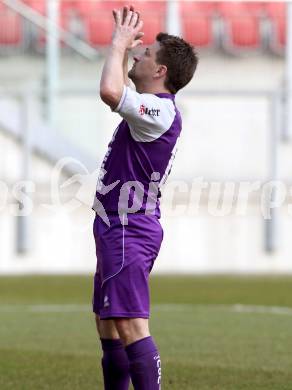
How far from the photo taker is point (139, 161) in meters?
5.55

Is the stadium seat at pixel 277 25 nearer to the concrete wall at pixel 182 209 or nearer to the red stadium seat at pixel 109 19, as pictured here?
the concrete wall at pixel 182 209

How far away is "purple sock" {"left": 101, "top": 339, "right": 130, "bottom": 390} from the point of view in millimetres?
5758

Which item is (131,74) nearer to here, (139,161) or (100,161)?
→ (139,161)

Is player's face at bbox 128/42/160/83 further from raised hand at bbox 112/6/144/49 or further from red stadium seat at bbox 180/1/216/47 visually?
red stadium seat at bbox 180/1/216/47

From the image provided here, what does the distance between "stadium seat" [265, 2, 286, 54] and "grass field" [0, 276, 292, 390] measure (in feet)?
17.1

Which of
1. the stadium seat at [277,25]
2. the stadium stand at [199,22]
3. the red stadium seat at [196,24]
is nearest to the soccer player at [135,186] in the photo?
the stadium stand at [199,22]

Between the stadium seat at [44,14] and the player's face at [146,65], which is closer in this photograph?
the player's face at [146,65]

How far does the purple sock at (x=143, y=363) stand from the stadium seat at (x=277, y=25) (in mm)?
14060

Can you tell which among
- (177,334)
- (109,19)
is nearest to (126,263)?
(177,334)

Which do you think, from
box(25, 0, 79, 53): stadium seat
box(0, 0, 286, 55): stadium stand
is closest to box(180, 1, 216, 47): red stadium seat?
box(0, 0, 286, 55): stadium stand

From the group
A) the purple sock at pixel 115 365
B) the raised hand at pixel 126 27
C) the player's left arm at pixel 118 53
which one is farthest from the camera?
the purple sock at pixel 115 365

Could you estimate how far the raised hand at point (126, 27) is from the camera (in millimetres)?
5363

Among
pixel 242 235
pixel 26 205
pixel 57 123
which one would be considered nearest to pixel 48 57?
pixel 57 123

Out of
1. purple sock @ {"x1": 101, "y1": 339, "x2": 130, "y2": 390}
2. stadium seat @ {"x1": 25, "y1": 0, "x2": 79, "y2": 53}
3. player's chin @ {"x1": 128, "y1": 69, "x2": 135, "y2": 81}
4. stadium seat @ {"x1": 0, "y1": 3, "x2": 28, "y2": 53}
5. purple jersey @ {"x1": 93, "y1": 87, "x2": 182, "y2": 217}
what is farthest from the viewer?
stadium seat @ {"x1": 25, "y1": 0, "x2": 79, "y2": 53}
